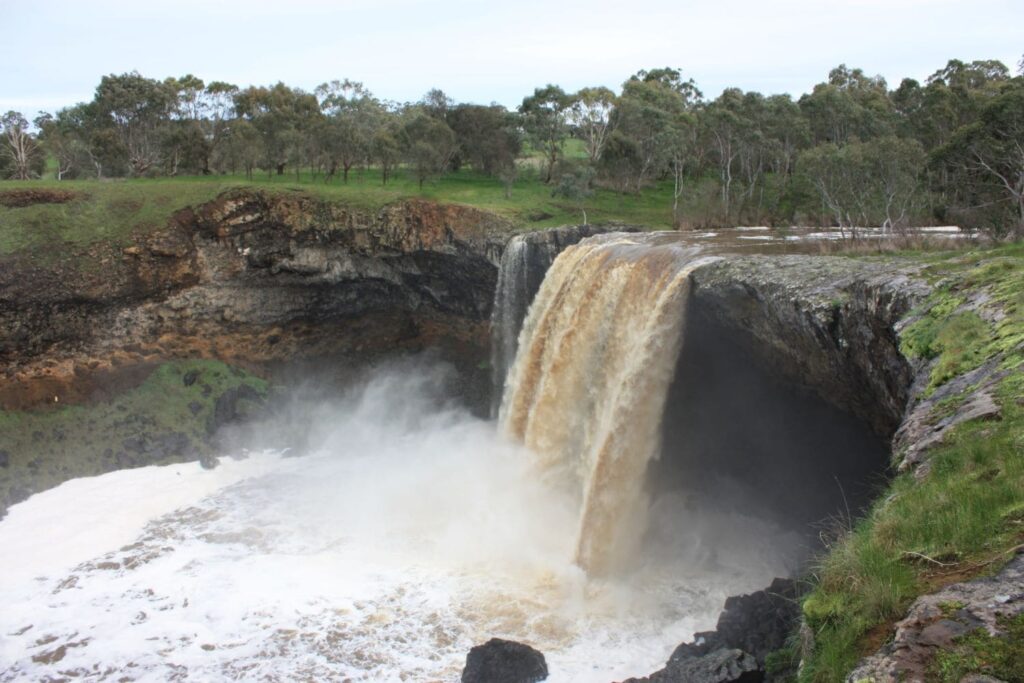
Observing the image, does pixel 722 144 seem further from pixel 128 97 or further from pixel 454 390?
pixel 128 97

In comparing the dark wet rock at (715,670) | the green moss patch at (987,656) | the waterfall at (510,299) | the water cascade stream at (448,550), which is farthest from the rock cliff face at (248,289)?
the green moss patch at (987,656)

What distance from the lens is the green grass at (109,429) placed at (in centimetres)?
2306

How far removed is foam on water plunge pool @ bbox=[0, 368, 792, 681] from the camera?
13461mm

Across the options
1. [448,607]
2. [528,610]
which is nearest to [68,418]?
[448,607]

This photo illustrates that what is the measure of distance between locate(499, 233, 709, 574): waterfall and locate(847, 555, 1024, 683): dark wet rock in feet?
31.4

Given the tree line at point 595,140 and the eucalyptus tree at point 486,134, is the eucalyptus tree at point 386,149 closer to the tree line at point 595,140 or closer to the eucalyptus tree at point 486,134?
the tree line at point 595,140

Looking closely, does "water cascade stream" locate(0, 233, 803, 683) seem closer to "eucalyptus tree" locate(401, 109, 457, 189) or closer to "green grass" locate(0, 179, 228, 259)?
"green grass" locate(0, 179, 228, 259)

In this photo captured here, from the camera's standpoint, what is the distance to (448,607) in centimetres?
1460

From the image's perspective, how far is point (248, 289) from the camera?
2800 cm

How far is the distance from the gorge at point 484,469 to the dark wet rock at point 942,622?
2659 millimetres

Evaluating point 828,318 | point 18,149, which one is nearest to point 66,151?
point 18,149

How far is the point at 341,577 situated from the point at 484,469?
620cm

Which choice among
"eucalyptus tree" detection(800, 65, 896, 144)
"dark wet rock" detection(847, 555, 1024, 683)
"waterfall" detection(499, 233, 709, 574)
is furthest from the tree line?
"dark wet rock" detection(847, 555, 1024, 683)

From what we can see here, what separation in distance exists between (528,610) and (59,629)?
9.74 meters
